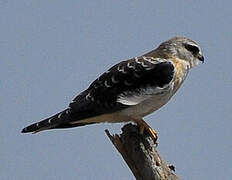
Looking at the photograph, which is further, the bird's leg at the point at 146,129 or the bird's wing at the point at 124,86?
the bird's wing at the point at 124,86

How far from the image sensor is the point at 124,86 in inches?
322

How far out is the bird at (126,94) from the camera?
787 cm

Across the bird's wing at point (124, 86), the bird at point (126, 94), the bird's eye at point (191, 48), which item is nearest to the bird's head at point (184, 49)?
the bird's eye at point (191, 48)

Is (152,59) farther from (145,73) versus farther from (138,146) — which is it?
(138,146)

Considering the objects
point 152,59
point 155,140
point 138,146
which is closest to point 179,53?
point 152,59

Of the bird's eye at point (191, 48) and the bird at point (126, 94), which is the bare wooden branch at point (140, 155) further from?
the bird's eye at point (191, 48)

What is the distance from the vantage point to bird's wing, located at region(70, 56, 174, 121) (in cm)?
796

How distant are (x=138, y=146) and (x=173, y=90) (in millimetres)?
1433

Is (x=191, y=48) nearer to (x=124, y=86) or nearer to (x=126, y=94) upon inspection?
(x=124, y=86)

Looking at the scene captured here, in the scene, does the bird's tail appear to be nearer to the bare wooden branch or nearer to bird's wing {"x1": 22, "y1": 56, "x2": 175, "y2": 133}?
bird's wing {"x1": 22, "y1": 56, "x2": 175, "y2": 133}

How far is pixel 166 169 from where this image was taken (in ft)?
21.9

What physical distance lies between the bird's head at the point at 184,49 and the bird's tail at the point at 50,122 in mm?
1821

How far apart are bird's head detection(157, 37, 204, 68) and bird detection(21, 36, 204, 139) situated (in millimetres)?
269

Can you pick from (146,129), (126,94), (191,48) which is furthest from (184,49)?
(146,129)
